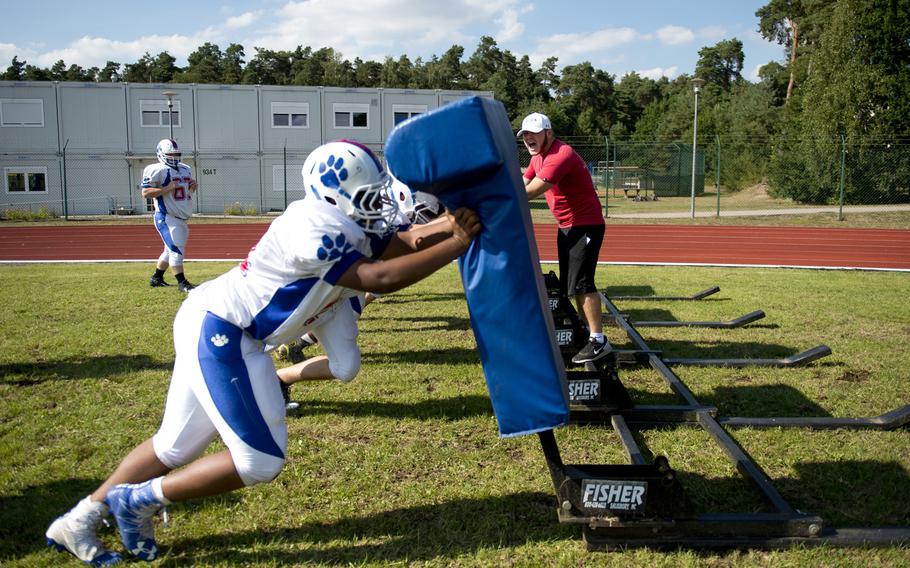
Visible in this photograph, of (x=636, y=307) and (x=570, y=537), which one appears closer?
(x=570, y=537)

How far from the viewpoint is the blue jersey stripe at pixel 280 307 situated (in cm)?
317

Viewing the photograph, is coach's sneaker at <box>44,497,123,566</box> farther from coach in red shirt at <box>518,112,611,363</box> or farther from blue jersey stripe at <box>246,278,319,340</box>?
coach in red shirt at <box>518,112,611,363</box>

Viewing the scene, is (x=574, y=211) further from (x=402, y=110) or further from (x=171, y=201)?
(x=402, y=110)

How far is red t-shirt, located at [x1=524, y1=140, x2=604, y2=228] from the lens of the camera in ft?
20.5

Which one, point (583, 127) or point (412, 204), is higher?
point (583, 127)

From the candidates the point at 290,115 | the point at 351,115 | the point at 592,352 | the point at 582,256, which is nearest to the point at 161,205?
the point at 582,256

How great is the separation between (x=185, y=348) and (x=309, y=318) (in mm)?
562

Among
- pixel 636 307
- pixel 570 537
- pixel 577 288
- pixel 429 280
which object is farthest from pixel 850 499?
pixel 429 280

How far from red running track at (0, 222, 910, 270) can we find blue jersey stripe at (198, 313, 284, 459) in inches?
477

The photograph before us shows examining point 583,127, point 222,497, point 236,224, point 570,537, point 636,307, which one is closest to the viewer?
point 570,537

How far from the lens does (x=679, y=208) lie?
3183 cm

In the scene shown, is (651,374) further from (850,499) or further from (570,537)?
(570,537)

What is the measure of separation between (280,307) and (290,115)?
31.7m

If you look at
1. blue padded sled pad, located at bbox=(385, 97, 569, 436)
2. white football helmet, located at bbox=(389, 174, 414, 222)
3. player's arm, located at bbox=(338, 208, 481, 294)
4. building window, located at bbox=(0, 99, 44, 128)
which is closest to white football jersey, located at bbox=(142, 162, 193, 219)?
white football helmet, located at bbox=(389, 174, 414, 222)
